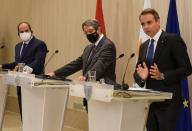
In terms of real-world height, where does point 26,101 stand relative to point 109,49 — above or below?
below

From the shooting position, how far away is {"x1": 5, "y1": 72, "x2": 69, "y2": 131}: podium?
3658 millimetres

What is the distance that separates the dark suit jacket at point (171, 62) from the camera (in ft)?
9.71

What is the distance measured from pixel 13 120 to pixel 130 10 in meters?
3.04

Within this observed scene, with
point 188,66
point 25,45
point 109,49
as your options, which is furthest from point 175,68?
point 25,45

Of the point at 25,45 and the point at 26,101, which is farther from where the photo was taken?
the point at 25,45

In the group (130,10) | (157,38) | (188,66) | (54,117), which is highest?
(130,10)

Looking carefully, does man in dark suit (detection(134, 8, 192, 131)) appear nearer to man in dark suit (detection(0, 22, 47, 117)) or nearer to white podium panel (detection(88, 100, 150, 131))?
white podium panel (detection(88, 100, 150, 131))

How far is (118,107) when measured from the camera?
2754 millimetres

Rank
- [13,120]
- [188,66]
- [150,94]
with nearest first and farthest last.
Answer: [150,94] → [188,66] → [13,120]

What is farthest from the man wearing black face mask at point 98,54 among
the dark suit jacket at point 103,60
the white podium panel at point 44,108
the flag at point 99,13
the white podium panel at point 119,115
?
the flag at point 99,13

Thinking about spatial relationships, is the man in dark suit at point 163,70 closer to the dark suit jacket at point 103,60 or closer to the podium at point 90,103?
the podium at point 90,103

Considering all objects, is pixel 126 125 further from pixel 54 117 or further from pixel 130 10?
pixel 130 10

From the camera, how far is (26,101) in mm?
3828

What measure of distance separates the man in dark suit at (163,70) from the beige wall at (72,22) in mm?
1382
